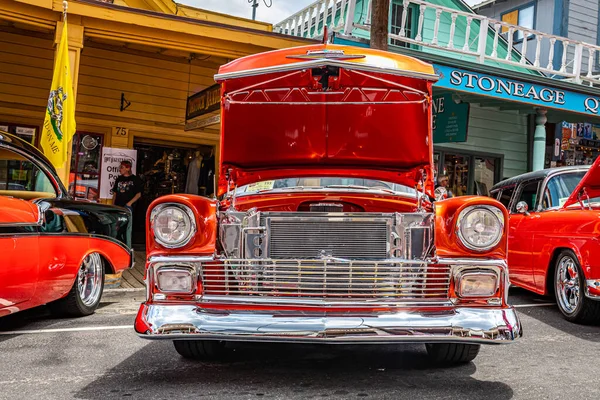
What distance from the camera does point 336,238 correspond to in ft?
11.3

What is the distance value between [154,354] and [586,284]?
11.3 feet

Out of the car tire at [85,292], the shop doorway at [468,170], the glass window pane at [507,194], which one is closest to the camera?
the car tire at [85,292]

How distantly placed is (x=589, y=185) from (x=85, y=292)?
454 cm

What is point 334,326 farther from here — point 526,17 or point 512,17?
point 512,17

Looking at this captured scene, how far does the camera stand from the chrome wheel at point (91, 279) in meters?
5.37

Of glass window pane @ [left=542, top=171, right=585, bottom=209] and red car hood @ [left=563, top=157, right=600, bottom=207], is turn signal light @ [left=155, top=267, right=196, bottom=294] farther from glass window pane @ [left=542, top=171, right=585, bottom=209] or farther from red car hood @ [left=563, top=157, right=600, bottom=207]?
glass window pane @ [left=542, top=171, right=585, bottom=209]

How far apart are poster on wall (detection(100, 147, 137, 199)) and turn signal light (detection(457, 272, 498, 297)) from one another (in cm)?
836

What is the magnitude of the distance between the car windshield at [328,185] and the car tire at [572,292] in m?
2.00

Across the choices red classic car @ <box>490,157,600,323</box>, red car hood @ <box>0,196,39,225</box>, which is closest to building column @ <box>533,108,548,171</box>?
red classic car @ <box>490,157,600,323</box>

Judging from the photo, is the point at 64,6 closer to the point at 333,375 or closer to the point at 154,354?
the point at 154,354

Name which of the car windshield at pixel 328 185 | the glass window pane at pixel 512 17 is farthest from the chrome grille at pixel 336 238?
the glass window pane at pixel 512 17

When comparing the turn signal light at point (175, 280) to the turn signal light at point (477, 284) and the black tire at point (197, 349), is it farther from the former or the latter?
the turn signal light at point (477, 284)

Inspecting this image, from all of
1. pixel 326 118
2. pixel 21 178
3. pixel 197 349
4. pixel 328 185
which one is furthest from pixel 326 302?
pixel 21 178

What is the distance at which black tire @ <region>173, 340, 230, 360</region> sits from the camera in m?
3.76
